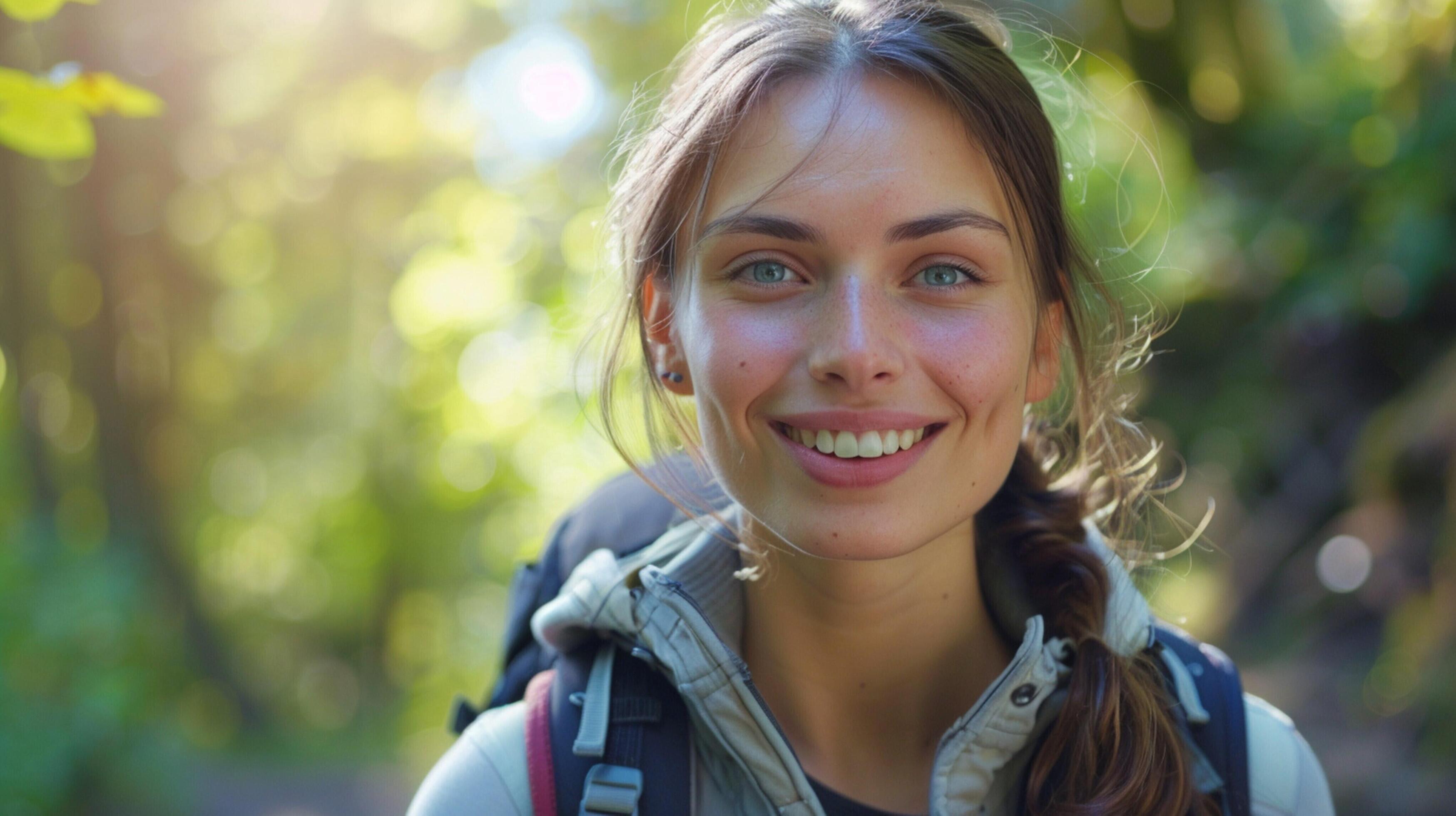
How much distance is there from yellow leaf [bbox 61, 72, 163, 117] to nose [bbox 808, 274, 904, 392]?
99cm

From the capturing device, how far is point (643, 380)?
210cm

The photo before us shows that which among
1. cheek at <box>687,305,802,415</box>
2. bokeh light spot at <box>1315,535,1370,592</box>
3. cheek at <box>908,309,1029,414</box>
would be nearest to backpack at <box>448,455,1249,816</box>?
cheek at <box>687,305,802,415</box>

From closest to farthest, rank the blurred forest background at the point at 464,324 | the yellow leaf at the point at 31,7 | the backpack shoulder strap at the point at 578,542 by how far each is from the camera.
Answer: the yellow leaf at the point at 31,7
the backpack shoulder strap at the point at 578,542
the blurred forest background at the point at 464,324

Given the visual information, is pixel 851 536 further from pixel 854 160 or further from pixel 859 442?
pixel 854 160

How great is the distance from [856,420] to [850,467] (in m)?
0.08

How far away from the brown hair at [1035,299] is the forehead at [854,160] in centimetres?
2

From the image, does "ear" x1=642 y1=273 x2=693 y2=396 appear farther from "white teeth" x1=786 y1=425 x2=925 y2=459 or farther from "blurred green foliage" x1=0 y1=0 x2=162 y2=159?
"blurred green foliage" x1=0 y1=0 x2=162 y2=159

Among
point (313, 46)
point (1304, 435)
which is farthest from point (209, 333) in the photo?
point (1304, 435)

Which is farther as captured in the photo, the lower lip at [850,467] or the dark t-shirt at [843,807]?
the dark t-shirt at [843,807]

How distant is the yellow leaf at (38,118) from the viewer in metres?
1.43

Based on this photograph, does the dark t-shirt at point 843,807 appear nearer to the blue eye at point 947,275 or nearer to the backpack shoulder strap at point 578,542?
the backpack shoulder strap at point 578,542

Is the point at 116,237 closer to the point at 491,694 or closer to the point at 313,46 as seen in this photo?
the point at 313,46

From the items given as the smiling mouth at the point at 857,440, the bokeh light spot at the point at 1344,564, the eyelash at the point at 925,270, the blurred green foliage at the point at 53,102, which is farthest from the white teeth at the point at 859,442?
the bokeh light spot at the point at 1344,564

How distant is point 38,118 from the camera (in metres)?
1.47
